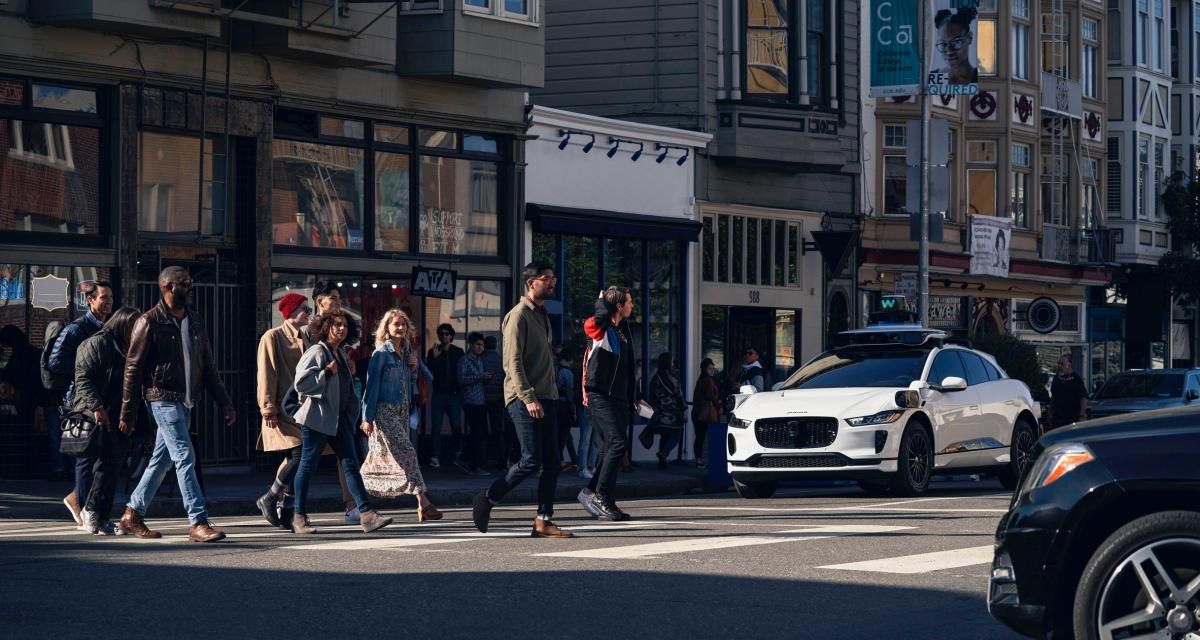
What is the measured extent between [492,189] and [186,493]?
44.9 ft

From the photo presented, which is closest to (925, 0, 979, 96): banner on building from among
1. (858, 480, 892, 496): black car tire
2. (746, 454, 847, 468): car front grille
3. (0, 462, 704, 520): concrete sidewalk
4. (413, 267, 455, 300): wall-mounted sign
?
(0, 462, 704, 520): concrete sidewalk

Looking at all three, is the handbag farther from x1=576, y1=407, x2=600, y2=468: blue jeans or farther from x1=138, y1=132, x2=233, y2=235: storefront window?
x1=576, y1=407, x2=600, y2=468: blue jeans

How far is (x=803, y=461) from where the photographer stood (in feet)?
60.8

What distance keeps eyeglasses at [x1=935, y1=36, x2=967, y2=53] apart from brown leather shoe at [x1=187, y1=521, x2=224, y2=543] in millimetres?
22406

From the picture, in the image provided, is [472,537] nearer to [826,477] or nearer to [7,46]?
[826,477]

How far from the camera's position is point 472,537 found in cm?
1370

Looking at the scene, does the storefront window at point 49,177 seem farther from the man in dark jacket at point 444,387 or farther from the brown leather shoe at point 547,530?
the brown leather shoe at point 547,530

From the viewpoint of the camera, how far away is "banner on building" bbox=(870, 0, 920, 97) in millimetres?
32781

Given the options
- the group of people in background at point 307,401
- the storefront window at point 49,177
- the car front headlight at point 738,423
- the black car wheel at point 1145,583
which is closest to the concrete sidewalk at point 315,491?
the group of people in background at point 307,401

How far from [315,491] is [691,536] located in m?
6.41

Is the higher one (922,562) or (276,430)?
(276,430)

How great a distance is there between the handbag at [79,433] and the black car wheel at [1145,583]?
8.57m

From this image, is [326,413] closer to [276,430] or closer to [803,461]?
[276,430]

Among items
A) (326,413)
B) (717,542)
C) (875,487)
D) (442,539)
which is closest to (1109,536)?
(717,542)
